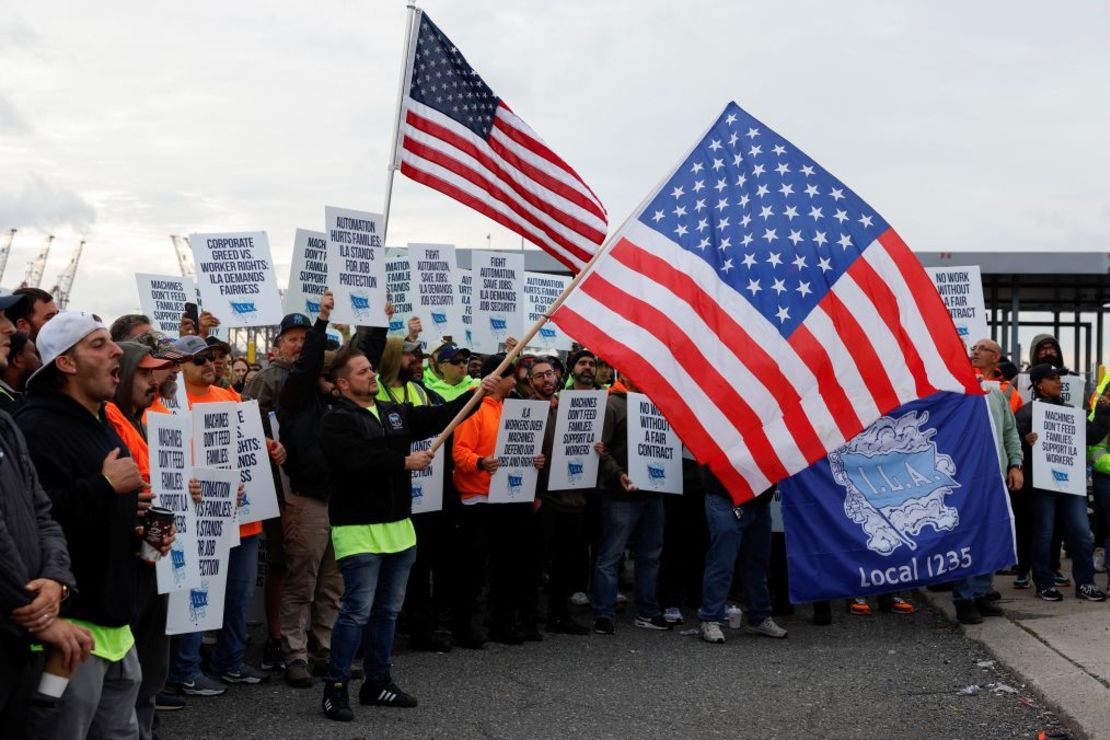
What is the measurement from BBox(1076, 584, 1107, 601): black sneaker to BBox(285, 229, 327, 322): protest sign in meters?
7.13

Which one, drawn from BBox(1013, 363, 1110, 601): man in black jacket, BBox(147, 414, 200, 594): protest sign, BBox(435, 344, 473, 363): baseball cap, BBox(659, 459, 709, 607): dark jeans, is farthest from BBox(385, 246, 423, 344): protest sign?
BBox(1013, 363, 1110, 601): man in black jacket

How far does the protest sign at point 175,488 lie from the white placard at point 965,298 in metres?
8.82

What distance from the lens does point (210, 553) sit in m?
6.79

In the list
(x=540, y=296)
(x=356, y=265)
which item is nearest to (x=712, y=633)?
(x=356, y=265)

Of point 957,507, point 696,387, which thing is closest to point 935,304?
point 696,387

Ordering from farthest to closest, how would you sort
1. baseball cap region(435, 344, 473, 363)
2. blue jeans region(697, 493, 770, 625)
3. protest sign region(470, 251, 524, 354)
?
protest sign region(470, 251, 524, 354) < baseball cap region(435, 344, 473, 363) < blue jeans region(697, 493, 770, 625)

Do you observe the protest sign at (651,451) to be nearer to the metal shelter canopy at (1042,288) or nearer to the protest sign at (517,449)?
the protest sign at (517,449)

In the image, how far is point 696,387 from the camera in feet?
22.1

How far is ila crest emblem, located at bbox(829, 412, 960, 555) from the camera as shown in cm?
966

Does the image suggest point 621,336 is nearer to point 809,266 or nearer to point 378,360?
point 809,266

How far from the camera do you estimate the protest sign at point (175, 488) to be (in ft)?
18.5

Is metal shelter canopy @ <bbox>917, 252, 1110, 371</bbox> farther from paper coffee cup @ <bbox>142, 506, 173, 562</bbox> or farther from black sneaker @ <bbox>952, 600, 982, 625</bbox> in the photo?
paper coffee cup @ <bbox>142, 506, 173, 562</bbox>

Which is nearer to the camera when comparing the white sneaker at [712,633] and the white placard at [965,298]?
the white sneaker at [712,633]

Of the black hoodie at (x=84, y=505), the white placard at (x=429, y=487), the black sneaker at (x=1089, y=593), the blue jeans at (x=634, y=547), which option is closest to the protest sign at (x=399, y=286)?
the white placard at (x=429, y=487)
